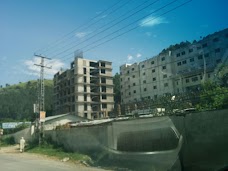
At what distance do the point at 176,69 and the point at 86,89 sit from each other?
26.5 m

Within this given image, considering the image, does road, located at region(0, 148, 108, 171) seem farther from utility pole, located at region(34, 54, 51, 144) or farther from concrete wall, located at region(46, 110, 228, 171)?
utility pole, located at region(34, 54, 51, 144)

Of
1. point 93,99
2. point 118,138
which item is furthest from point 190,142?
point 93,99

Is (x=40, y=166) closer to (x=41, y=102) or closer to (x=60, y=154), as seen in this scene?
(x=60, y=154)

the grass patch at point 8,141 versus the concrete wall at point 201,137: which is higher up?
the concrete wall at point 201,137

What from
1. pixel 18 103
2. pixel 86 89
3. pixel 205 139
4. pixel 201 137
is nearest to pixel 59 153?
pixel 201 137

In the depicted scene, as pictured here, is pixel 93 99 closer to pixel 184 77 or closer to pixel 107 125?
pixel 184 77

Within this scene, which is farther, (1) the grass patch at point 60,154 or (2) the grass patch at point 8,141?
(2) the grass patch at point 8,141

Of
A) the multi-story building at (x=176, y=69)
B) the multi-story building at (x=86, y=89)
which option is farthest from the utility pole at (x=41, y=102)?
the multi-story building at (x=86, y=89)

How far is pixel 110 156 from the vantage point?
1747 centimetres

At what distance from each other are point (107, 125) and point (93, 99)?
64425mm

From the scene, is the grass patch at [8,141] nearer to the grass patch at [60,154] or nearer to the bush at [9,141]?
the bush at [9,141]

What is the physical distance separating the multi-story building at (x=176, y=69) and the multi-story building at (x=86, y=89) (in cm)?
598

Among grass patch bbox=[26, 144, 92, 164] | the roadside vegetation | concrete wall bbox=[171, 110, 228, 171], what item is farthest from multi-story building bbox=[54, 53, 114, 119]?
concrete wall bbox=[171, 110, 228, 171]

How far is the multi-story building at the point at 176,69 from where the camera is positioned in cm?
6162
